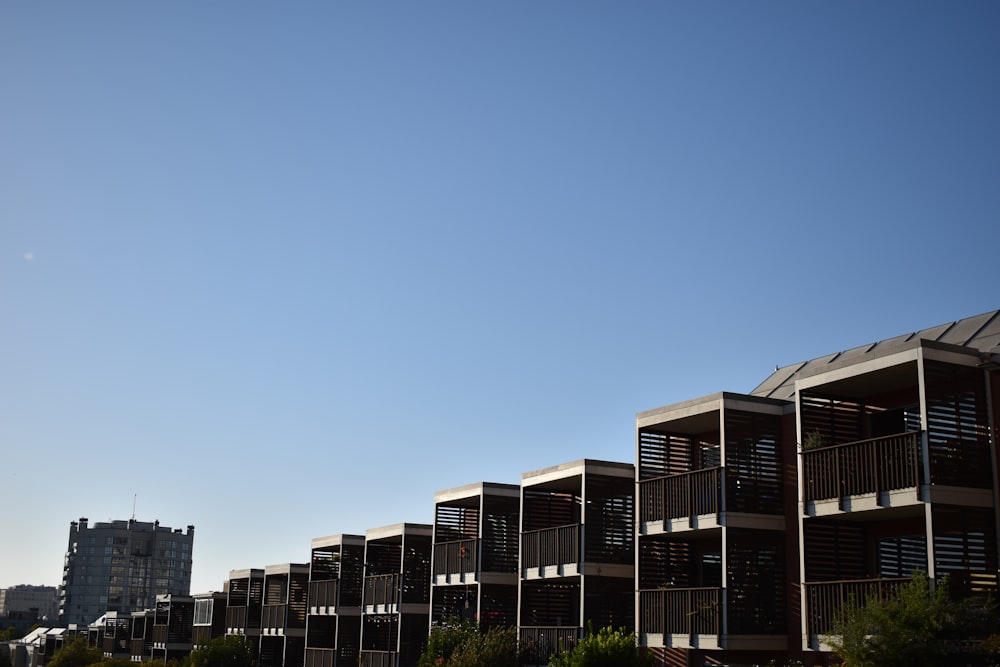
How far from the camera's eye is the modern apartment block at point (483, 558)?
136 feet

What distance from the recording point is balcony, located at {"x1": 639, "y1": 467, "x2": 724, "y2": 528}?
95.2ft

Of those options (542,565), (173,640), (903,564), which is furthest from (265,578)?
(903,564)

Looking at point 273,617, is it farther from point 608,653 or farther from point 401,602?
point 608,653

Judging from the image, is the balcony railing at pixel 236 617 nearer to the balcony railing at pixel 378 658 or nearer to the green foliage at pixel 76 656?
the balcony railing at pixel 378 658

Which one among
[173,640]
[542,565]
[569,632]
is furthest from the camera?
[173,640]

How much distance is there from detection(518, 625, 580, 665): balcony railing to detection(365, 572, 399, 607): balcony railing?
11.5 meters

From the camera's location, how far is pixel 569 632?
114 ft

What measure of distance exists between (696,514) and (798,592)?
122 inches

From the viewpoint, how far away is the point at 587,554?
35.2 meters

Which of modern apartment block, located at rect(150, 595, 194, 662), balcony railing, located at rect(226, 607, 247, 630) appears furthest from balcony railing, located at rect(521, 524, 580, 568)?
modern apartment block, located at rect(150, 595, 194, 662)

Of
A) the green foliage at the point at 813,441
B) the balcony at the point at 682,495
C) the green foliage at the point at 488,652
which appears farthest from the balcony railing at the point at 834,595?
the green foliage at the point at 488,652

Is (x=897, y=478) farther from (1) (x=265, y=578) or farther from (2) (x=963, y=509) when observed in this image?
(1) (x=265, y=578)

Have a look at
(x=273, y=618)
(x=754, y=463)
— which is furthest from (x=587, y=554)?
(x=273, y=618)

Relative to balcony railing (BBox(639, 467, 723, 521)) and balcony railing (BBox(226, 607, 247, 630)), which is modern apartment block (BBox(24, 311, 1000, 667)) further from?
balcony railing (BBox(226, 607, 247, 630))
